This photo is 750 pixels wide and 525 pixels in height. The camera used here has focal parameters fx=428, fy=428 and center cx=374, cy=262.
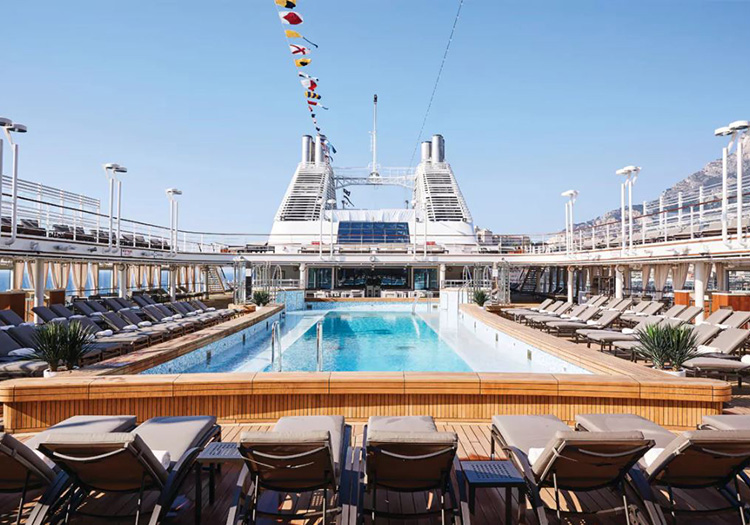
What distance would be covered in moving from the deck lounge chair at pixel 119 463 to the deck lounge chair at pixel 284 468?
320 millimetres

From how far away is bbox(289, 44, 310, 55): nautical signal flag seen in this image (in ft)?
31.8

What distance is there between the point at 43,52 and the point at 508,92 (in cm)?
1083

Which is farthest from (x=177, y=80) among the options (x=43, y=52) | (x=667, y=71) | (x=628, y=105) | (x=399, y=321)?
(x=628, y=105)

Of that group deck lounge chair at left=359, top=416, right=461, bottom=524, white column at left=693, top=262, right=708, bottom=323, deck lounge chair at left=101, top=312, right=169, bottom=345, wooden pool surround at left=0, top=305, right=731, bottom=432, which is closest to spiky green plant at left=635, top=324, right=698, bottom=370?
wooden pool surround at left=0, top=305, right=731, bottom=432

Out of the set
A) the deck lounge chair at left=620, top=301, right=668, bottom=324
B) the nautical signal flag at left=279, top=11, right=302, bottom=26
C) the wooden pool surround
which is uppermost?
the nautical signal flag at left=279, top=11, right=302, bottom=26

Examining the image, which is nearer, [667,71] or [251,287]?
[667,71]

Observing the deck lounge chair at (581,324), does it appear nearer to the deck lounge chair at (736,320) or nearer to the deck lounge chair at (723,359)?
the deck lounge chair at (736,320)

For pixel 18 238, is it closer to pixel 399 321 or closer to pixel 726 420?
pixel 399 321

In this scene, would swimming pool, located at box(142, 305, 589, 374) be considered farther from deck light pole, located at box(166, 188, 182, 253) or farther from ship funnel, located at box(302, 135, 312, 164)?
ship funnel, located at box(302, 135, 312, 164)

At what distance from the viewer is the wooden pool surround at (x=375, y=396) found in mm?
3383

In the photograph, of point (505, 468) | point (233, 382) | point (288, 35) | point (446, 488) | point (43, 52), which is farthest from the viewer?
point (288, 35)

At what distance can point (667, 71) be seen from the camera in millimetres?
12461

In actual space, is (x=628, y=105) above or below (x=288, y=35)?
above

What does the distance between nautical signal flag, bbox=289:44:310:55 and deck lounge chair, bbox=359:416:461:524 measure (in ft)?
31.9
